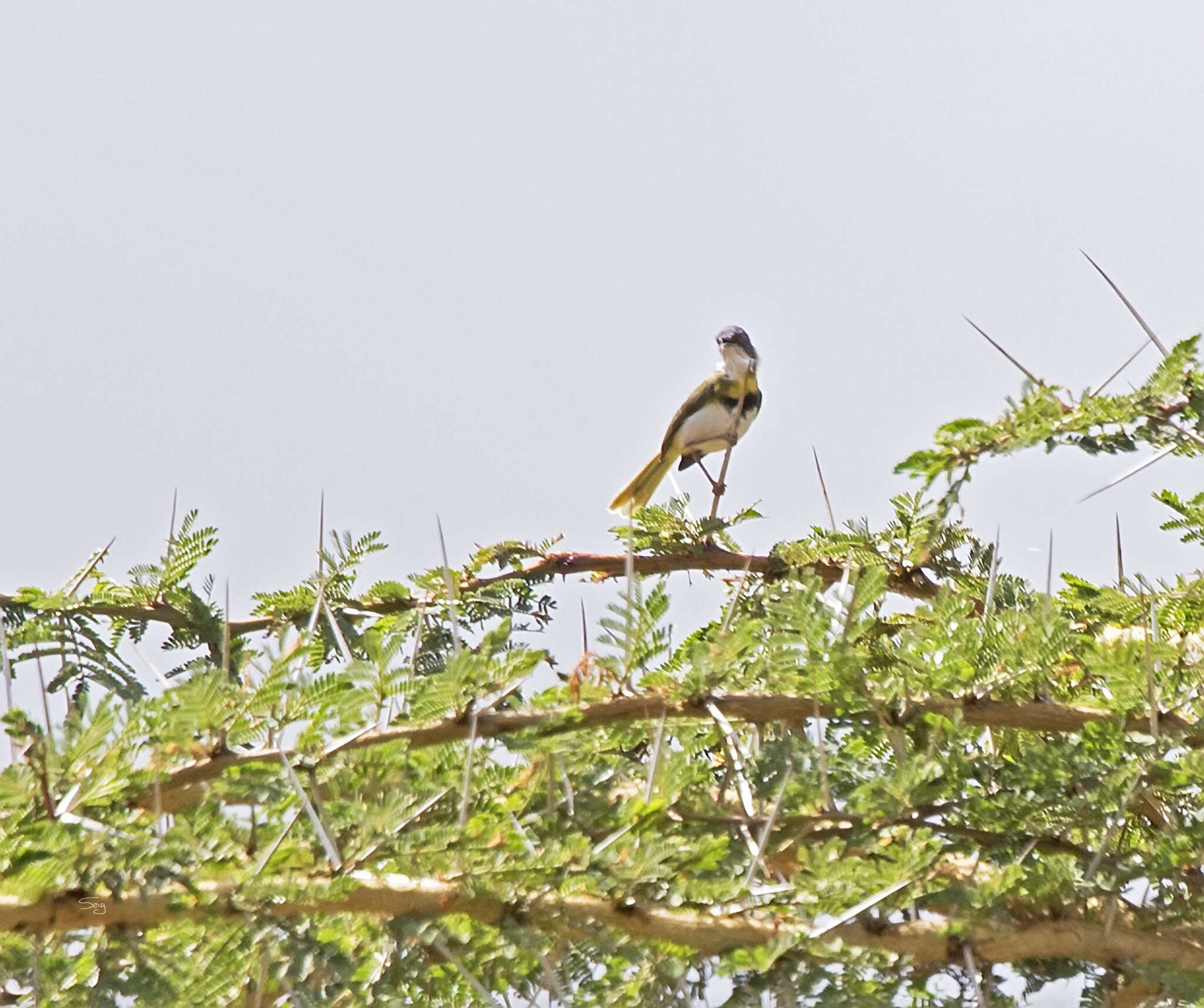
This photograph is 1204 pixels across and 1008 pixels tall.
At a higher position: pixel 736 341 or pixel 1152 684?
pixel 736 341

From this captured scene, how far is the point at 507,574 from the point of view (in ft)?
13.1

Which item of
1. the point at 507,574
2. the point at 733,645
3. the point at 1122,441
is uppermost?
the point at 507,574

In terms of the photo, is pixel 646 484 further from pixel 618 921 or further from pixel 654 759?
pixel 618 921

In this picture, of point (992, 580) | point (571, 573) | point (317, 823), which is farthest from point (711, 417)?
point (317, 823)

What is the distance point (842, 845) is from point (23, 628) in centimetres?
190

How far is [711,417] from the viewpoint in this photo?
703cm

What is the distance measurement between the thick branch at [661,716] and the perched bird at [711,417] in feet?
13.9

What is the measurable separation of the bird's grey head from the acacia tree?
4626 millimetres

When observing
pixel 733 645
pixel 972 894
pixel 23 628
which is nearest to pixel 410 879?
pixel 733 645

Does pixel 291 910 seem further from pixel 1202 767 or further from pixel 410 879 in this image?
pixel 1202 767

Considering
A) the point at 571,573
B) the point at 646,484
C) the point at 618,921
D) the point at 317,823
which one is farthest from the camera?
the point at 646,484

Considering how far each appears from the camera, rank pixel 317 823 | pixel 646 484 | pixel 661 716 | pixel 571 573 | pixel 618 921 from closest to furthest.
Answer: pixel 317 823 → pixel 618 921 → pixel 661 716 → pixel 571 573 → pixel 646 484

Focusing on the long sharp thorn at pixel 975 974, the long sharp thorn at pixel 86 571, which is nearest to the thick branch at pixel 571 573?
the long sharp thorn at pixel 86 571

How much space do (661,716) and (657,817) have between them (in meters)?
0.18
